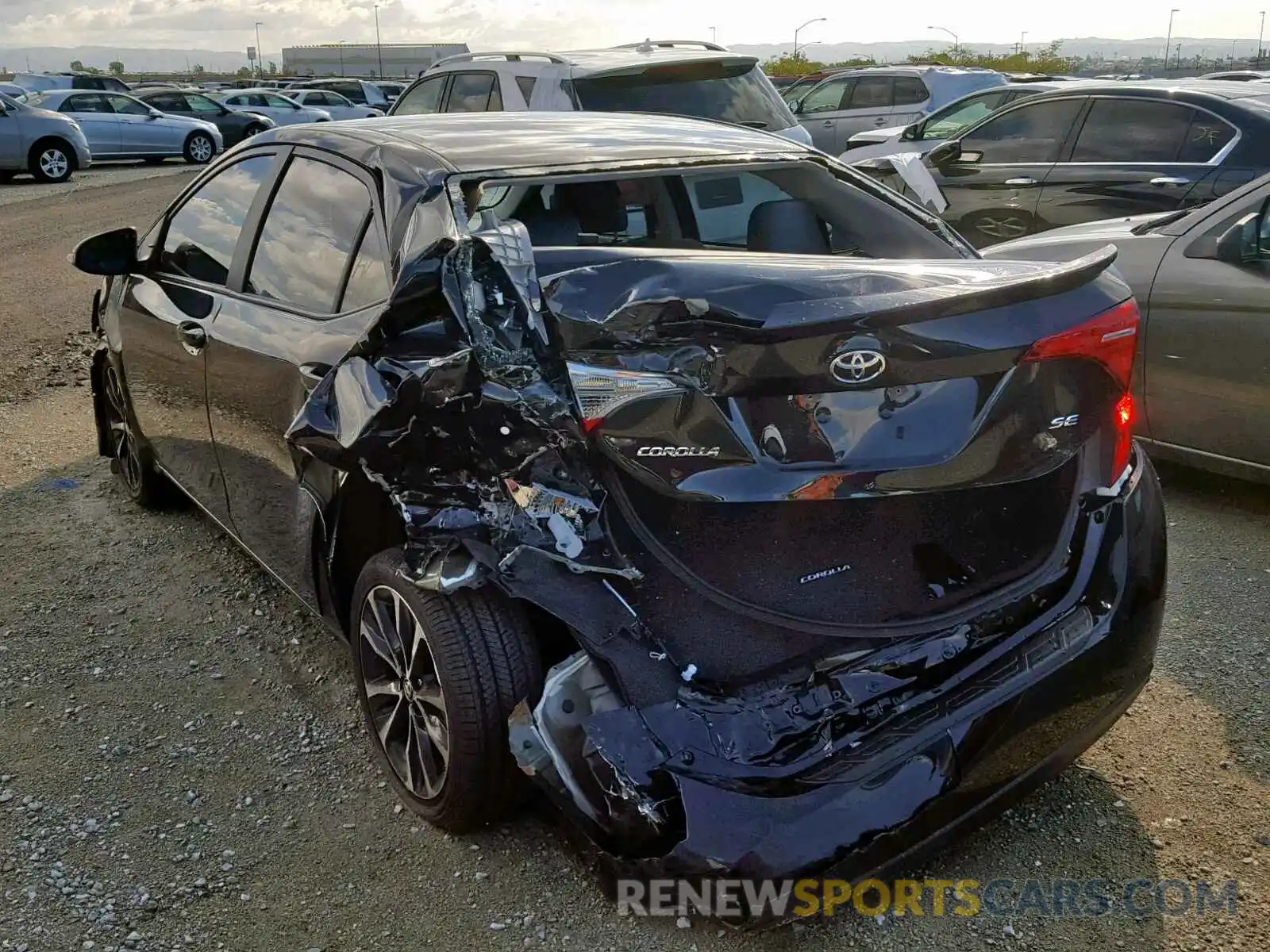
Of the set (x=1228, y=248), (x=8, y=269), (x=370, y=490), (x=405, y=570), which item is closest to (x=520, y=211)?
(x=370, y=490)

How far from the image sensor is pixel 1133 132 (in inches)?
294

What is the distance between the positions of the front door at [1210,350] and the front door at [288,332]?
10.7 ft

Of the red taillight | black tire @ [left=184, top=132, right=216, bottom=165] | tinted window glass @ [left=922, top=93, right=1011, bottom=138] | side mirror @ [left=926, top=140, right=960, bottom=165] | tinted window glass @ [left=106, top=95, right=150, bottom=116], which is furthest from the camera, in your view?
black tire @ [left=184, top=132, right=216, bottom=165]

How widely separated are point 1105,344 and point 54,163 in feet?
63.5

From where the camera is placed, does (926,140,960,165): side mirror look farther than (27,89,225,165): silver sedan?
No

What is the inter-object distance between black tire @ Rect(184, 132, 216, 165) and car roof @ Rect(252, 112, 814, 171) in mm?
20688

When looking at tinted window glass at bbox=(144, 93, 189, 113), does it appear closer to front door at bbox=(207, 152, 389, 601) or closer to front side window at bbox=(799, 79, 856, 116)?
front side window at bbox=(799, 79, 856, 116)

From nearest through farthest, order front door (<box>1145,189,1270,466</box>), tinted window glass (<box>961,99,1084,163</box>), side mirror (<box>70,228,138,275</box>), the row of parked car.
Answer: side mirror (<box>70,228,138,275</box>) < front door (<box>1145,189,1270,466</box>) < tinted window glass (<box>961,99,1084,163</box>) < the row of parked car

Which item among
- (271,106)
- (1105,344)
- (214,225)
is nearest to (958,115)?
(214,225)

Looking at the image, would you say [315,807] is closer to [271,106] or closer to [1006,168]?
[1006,168]

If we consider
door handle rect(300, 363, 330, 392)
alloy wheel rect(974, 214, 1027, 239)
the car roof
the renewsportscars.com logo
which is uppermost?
the car roof

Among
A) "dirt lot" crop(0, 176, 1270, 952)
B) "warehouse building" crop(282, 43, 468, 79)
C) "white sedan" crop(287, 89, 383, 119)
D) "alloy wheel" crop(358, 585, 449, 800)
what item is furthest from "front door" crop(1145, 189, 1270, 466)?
"warehouse building" crop(282, 43, 468, 79)

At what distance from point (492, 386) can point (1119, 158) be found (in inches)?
257

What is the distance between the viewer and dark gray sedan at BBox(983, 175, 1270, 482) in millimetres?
4324
